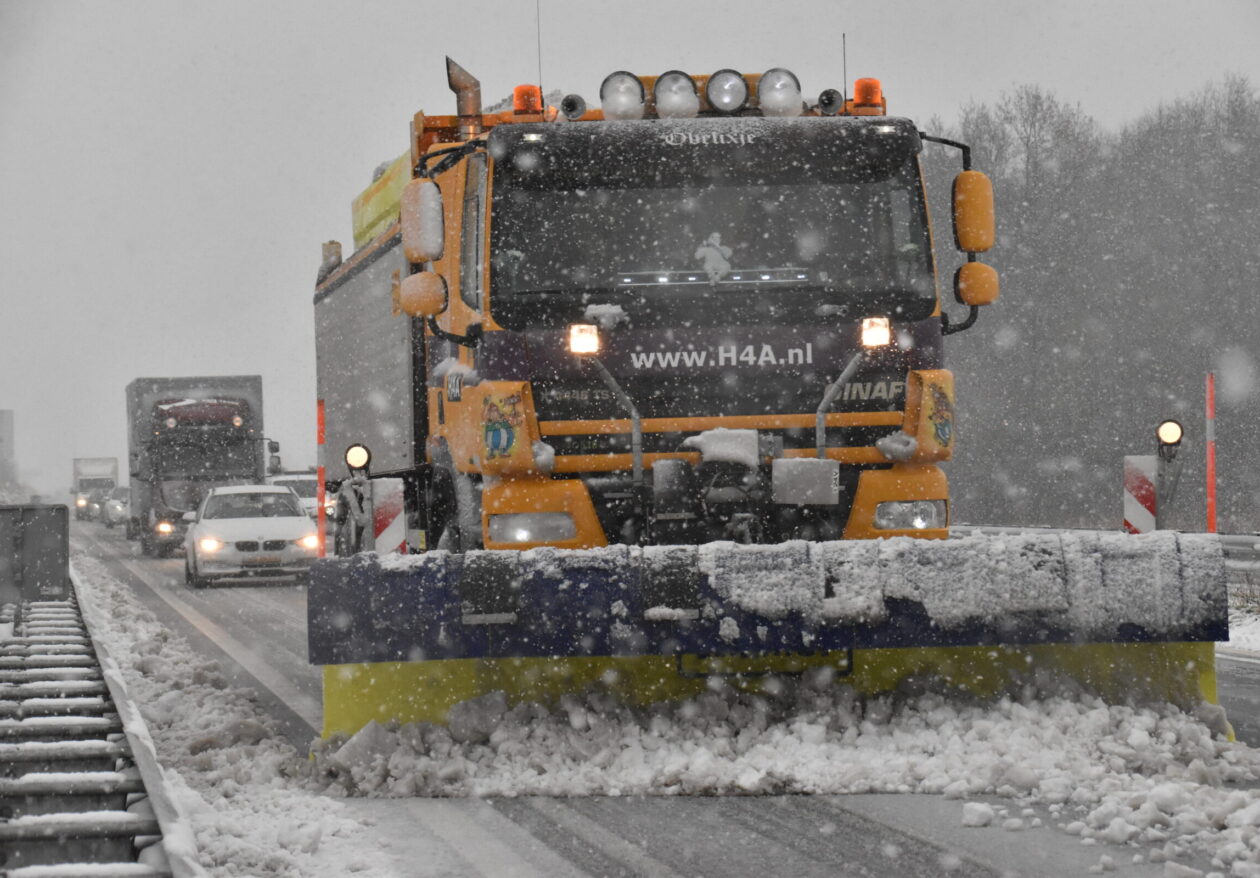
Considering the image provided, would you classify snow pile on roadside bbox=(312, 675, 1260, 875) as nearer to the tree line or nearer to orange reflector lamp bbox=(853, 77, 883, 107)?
orange reflector lamp bbox=(853, 77, 883, 107)

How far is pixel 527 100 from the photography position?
8156 mm

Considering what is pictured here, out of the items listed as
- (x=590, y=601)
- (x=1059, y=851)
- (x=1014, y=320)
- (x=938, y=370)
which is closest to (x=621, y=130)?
(x=938, y=370)

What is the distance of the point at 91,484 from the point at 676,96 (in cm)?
6758

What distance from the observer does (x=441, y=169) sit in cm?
819

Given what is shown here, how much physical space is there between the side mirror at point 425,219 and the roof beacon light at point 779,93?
182 cm

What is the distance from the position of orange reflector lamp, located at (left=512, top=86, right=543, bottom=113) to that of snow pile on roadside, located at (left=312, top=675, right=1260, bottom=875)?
3198mm

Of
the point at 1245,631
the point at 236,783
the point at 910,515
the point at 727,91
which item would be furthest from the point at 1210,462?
the point at 236,783

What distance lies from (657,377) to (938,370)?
55.1 inches

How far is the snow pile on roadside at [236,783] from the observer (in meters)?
5.03

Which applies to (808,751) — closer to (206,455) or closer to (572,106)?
(572,106)

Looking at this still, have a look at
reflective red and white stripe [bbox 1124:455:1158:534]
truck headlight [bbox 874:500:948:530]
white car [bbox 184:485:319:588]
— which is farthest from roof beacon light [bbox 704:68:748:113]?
white car [bbox 184:485:319:588]

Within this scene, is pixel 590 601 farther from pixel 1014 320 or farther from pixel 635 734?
pixel 1014 320

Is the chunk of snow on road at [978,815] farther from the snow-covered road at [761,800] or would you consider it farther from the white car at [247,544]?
the white car at [247,544]

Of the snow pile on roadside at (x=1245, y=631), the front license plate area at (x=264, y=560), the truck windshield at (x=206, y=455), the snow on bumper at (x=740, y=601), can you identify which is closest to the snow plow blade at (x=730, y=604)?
the snow on bumper at (x=740, y=601)
